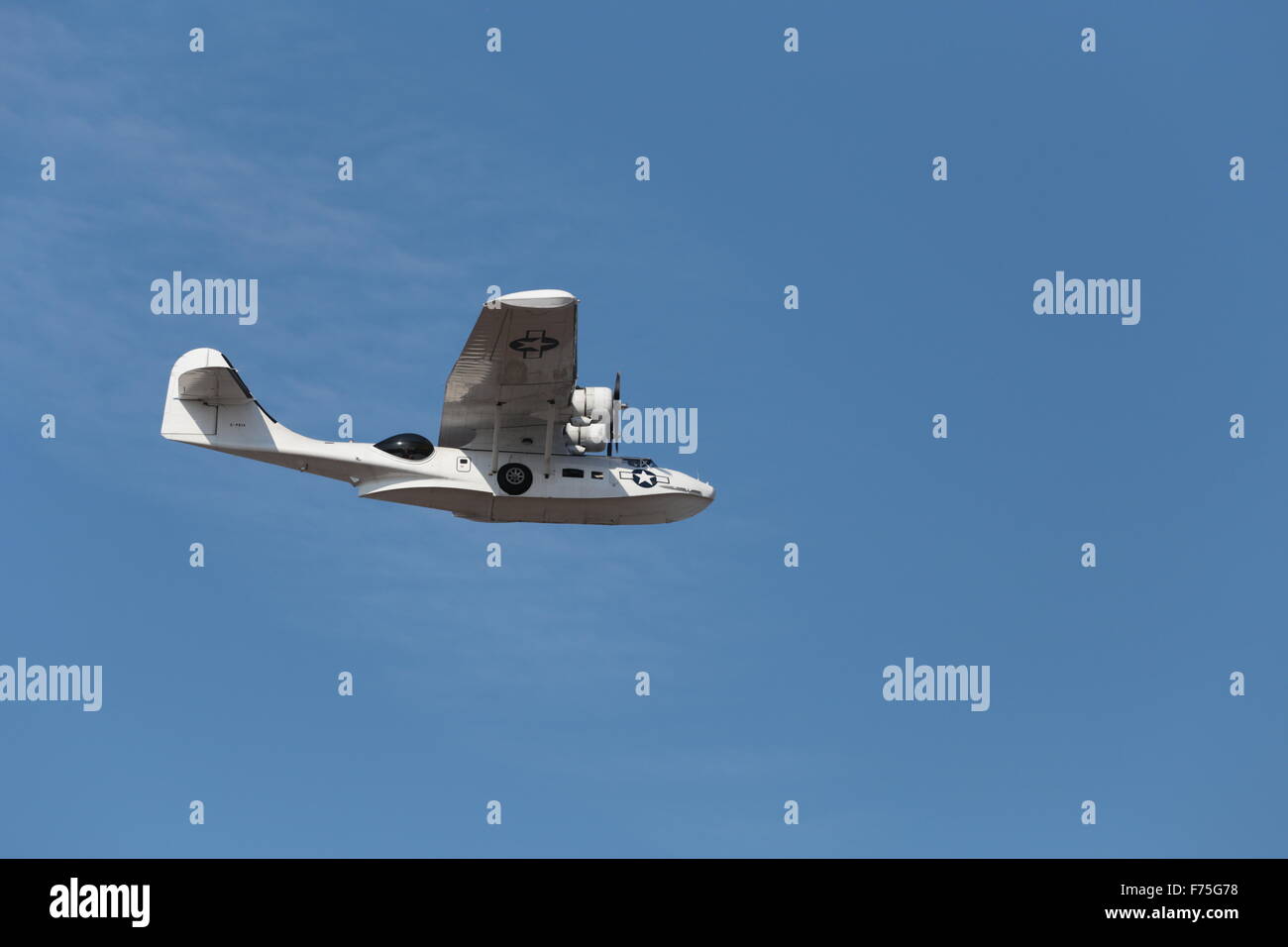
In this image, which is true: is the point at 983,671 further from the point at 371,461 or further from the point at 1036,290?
the point at 371,461

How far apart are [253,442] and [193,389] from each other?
168 centimetres

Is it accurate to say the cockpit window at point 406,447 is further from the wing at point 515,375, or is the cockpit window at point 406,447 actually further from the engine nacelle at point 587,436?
the engine nacelle at point 587,436

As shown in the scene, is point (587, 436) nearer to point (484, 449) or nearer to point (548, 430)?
point (548, 430)

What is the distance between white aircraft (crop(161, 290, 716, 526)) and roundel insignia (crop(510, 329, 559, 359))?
719 mm

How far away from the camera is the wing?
3108cm

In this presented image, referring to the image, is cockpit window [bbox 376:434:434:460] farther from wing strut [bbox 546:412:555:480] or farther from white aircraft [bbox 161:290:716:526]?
wing strut [bbox 546:412:555:480]

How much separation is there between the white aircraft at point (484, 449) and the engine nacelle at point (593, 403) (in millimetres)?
21

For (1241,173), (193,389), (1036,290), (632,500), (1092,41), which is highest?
(1092,41)

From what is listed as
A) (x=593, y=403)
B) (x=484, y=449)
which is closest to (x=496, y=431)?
(x=484, y=449)

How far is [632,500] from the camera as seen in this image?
34875 millimetres

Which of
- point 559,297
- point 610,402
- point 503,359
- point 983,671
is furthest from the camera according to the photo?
point 983,671

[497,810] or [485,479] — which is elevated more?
[485,479]

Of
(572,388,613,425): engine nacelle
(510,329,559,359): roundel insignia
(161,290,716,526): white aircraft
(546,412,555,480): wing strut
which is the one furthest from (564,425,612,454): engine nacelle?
(510,329,559,359): roundel insignia
